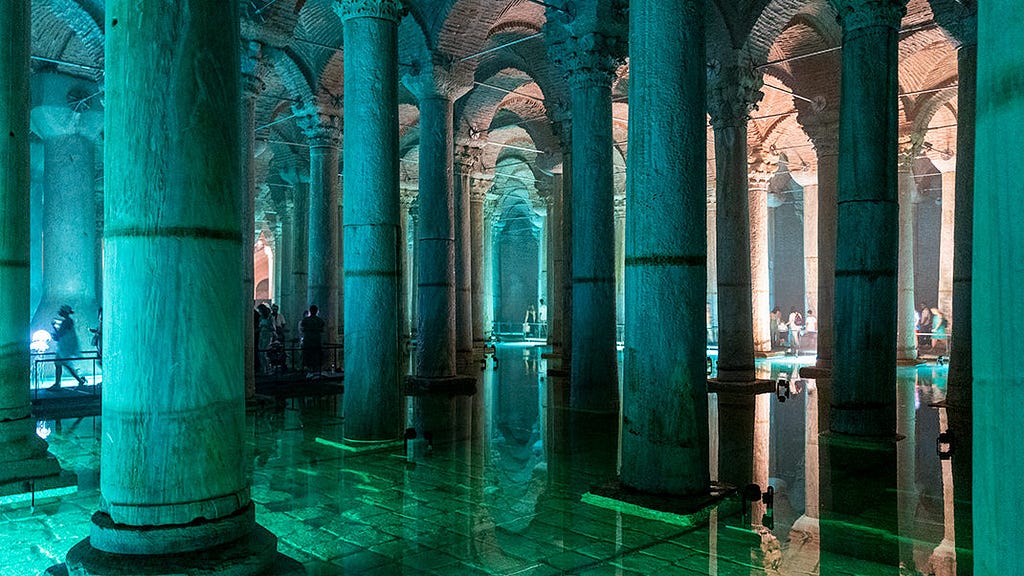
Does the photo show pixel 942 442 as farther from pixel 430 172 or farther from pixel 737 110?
pixel 430 172

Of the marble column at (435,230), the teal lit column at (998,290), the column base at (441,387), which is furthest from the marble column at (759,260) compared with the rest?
the teal lit column at (998,290)

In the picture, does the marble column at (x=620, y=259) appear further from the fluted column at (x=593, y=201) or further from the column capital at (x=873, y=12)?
the column capital at (x=873, y=12)

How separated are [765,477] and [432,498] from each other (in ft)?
10.1

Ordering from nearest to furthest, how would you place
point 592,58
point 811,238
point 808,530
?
point 808,530
point 592,58
point 811,238

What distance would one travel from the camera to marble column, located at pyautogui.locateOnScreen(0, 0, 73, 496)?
619 centimetres

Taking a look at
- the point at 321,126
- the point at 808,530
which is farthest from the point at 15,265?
the point at 321,126

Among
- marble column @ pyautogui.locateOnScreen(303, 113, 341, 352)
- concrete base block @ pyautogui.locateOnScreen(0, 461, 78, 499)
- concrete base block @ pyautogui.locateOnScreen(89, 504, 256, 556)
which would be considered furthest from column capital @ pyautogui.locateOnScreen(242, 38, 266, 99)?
concrete base block @ pyautogui.locateOnScreen(89, 504, 256, 556)

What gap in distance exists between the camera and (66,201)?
15523 mm

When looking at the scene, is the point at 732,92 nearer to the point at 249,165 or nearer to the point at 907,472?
the point at 907,472

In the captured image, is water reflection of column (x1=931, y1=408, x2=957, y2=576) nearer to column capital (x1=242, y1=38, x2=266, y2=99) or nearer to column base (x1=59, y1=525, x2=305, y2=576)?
column base (x1=59, y1=525, x2=305, y2=576)

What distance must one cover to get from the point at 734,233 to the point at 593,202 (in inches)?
140

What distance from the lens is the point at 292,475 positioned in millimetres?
6910

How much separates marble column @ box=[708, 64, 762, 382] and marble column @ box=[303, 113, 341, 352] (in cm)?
769

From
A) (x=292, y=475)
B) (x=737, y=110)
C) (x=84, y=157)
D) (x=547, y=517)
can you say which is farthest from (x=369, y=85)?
(x=84, y=157)
